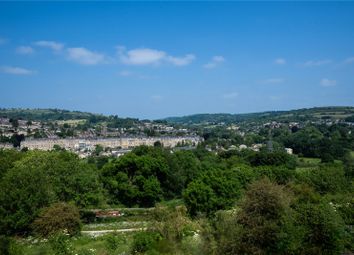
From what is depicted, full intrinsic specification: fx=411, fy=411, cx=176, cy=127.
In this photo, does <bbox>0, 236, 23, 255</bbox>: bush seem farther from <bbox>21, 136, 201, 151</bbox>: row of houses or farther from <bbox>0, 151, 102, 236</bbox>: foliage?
<bbox>21, 136, 201, 151</bbox>: row of houses

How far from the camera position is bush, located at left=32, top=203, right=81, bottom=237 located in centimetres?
2241

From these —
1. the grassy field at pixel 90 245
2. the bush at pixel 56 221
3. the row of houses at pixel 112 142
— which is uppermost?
the bush at pixel 56 221

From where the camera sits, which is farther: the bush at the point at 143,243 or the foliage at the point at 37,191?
the foliage at the point at 37,191

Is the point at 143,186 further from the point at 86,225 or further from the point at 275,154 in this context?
the point at 275,154

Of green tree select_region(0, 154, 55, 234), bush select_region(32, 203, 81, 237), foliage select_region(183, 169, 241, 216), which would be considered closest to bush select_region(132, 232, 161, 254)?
bush select_region(32, 203, 81, 237)

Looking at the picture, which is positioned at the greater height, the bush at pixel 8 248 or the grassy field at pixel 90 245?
the bush at pixel 8 248

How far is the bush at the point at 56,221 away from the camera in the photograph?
22.4 metres

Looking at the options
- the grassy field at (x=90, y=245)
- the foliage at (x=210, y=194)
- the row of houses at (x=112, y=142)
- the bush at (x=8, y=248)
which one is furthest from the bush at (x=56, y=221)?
the row of houses at (x=112, y=142)

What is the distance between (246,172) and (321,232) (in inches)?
889

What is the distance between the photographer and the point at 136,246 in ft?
60.5

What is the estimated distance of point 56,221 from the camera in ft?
73.6

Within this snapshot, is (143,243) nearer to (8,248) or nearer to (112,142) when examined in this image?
(8,248)

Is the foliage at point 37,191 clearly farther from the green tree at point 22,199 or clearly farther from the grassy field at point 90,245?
the grassy field at point 90,245

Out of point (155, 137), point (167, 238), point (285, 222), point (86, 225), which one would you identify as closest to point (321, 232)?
point (285, 222)
